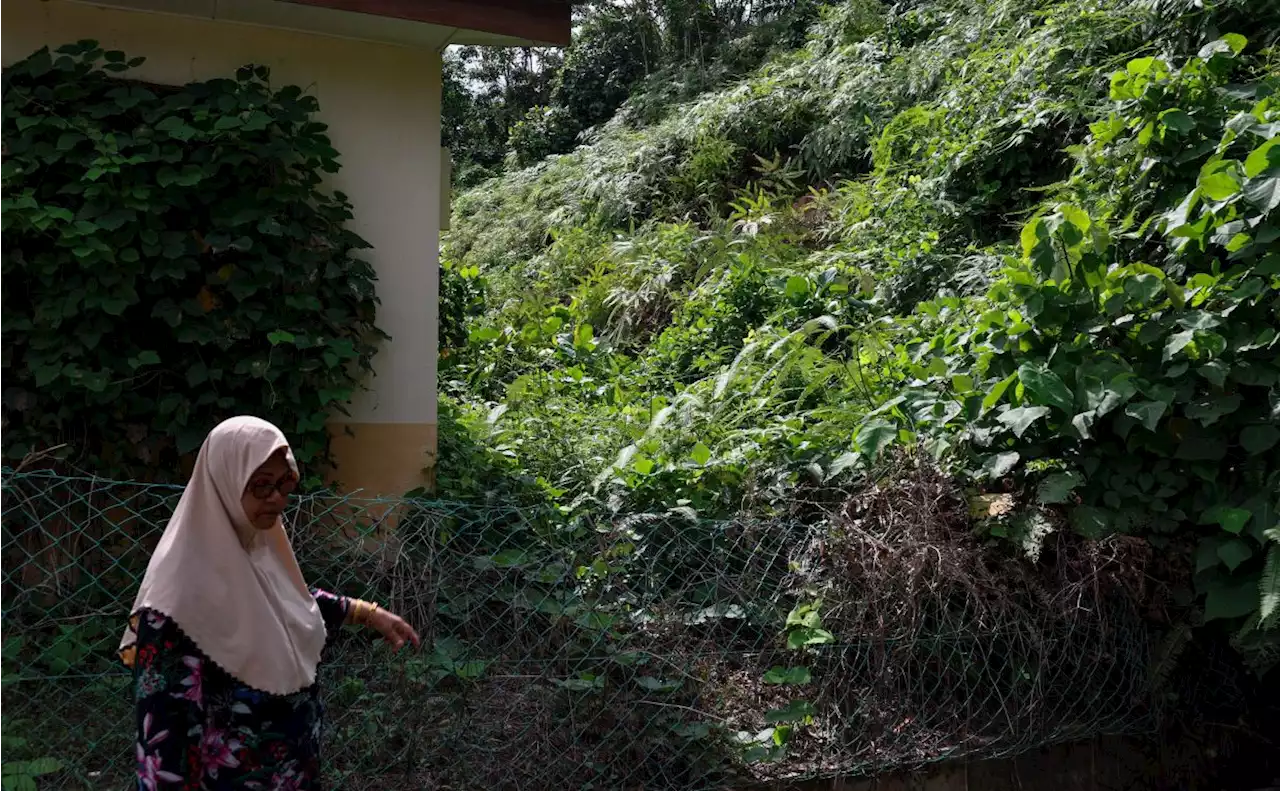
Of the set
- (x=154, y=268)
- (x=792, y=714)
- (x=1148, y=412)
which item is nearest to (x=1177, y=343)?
(x=1148, y=412)

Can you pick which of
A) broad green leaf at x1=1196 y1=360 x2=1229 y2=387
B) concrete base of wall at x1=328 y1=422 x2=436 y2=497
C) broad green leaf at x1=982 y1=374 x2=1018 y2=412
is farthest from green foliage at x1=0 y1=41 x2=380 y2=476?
broad green leaf at x1=1196 y1=360 x2=1229 y2=387

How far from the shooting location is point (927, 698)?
15.4ft

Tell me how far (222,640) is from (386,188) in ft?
12.1

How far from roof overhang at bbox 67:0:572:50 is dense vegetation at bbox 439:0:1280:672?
218 centimetres

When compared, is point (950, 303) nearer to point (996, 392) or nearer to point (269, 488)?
point (996, 392)

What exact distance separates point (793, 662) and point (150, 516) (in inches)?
116

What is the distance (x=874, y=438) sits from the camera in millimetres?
5199

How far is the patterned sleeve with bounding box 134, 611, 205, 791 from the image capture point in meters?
2.47

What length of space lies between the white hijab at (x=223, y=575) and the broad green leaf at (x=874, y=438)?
314cm

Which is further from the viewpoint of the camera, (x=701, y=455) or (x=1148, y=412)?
(x=701, y=455)

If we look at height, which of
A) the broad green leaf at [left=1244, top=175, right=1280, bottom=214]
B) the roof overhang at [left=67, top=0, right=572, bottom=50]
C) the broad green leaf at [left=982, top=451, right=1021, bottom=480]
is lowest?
the broad green leaf at [left=982, top=451, right=1021, bottom=480]

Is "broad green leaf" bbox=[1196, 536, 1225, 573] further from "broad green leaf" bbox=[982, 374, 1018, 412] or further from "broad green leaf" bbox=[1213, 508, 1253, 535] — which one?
"broad green leaf" bbox=[982, 374, 1018, 412]

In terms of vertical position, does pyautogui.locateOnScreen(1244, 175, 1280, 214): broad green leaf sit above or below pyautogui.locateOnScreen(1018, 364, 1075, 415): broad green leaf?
above

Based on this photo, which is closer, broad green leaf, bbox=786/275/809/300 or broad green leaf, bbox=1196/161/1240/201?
broad green leaf, bbox=1196/161/1240/201
